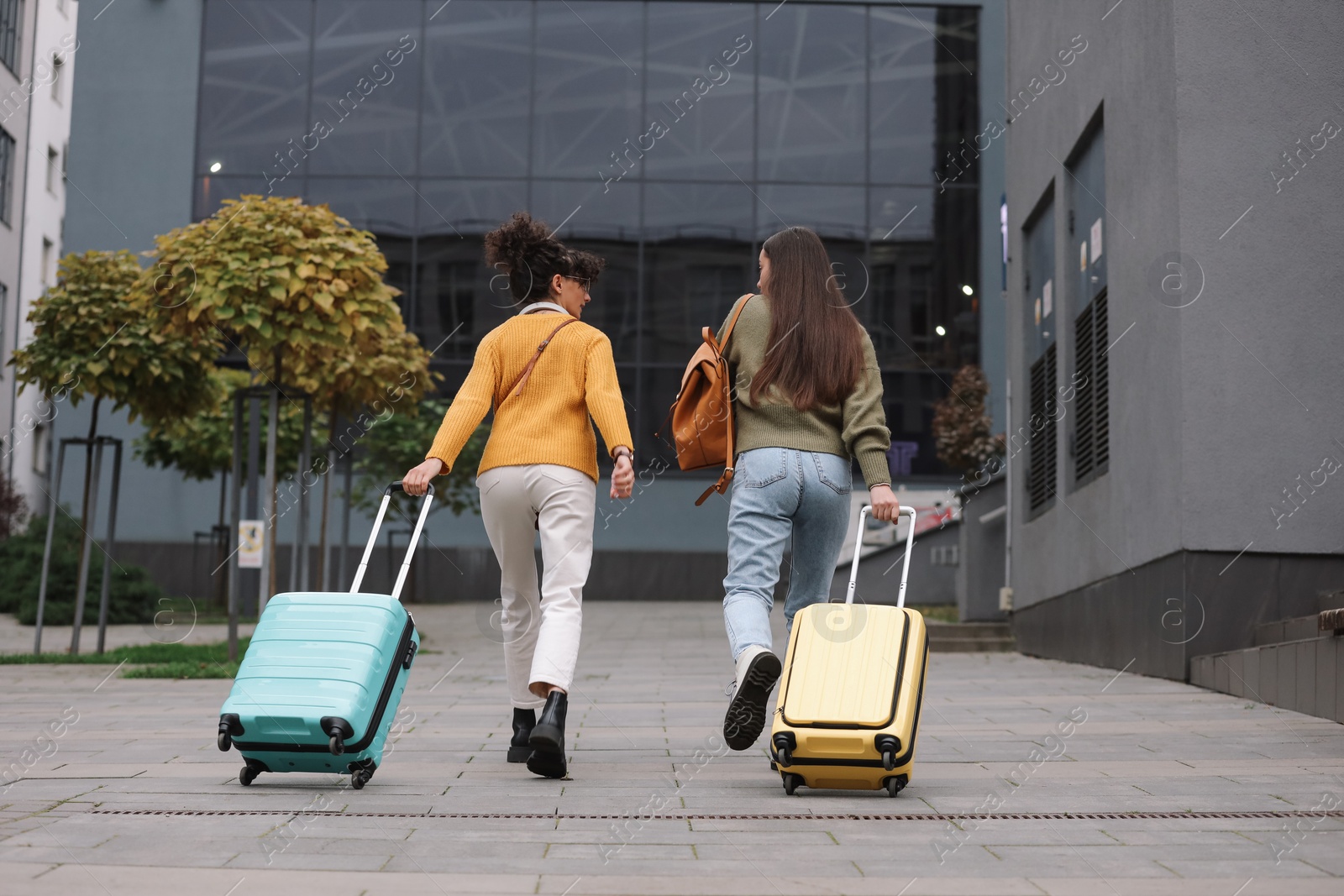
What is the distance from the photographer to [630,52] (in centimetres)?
2919

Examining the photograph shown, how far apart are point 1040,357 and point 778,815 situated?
31.4 feet

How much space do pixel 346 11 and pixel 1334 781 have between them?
A: 27.9 meters

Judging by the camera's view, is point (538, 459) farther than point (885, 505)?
Yes

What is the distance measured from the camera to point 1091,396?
34.6 ft

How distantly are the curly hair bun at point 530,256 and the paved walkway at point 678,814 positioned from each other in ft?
5.76

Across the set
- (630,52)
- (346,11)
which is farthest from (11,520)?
(630,52)

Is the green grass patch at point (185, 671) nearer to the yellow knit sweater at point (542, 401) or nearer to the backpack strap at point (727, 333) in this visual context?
the yellow knit sweater at point (542, 401)

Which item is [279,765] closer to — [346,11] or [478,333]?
[478,333]

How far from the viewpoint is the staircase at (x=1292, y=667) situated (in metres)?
6.05

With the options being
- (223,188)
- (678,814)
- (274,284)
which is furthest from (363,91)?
(678,814)

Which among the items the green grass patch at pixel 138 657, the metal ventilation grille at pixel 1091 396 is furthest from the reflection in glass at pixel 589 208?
the metal ventilation grille at pixel 1091 396

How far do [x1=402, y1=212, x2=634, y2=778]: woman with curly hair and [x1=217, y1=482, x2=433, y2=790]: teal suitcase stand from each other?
0.47m

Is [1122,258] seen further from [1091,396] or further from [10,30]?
[10,30]

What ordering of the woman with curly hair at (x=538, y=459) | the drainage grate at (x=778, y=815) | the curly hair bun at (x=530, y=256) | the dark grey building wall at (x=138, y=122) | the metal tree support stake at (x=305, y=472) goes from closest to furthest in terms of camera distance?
the drainage grate at (x=778, y=815), the woman with curly hair at (x=538, y=459), the curly hair bun at (x=530, y=256), the metal tree support stake at (x=305, y=472), the dark grey building wall at (x=138, y=122)
